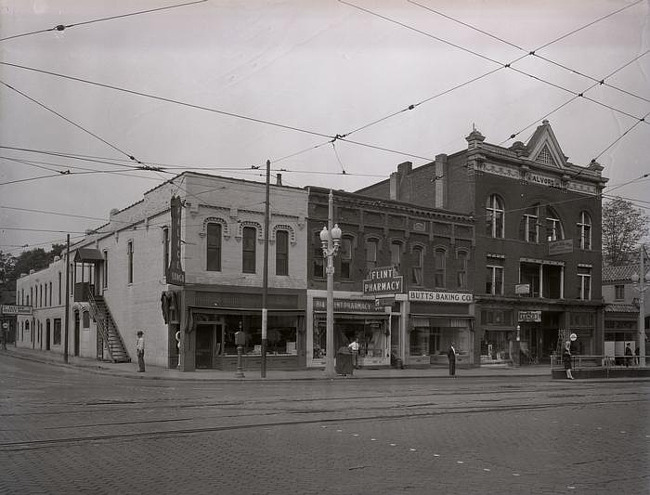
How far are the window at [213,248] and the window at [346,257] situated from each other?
6.22 meters

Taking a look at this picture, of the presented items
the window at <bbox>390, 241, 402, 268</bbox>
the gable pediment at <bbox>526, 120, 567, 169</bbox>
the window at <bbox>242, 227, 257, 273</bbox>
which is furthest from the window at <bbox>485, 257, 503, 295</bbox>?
the window at <bbox>242, 227, 257, 273</bbox>

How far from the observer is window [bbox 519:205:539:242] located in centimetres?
4062

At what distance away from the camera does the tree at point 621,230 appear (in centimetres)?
5884

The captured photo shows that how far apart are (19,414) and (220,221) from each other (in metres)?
17.1

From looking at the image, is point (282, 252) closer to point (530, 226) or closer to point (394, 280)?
point (394, 280)

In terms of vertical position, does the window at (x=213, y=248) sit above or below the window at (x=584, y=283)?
above

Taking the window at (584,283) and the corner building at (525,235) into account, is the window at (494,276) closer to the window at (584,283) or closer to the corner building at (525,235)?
the corner building at (525,235)

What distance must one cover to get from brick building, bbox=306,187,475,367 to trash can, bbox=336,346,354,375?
11.3 feet

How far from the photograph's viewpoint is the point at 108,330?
118ft

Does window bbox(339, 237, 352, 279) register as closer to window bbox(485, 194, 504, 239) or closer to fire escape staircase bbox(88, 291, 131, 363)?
window bbox(485, 194, 504, 239)

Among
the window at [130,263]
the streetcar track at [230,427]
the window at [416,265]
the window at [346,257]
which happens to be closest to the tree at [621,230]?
the window at [416,265]

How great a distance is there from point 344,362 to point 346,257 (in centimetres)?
669

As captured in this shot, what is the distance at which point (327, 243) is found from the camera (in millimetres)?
29219

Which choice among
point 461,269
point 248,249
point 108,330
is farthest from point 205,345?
point 461,269
